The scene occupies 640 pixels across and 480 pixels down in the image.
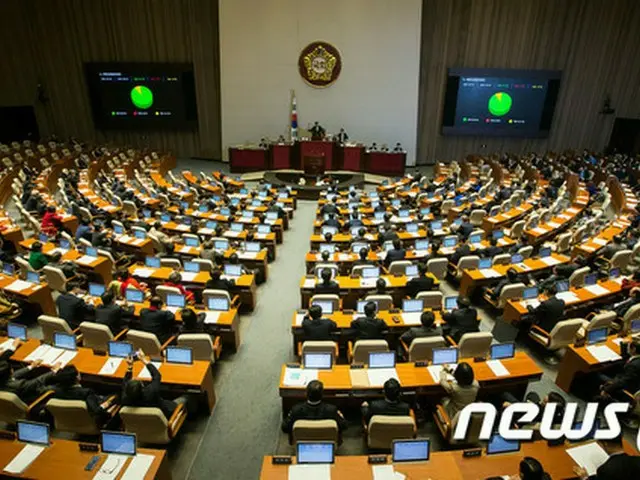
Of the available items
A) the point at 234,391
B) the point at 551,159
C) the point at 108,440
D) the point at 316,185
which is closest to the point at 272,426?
Result: the point at 234,391

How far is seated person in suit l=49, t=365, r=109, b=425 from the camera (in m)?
4.76

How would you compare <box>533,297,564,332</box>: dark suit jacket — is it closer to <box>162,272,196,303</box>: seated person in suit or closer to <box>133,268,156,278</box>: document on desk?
<box>162,272,196,303</box>: seated person in suit

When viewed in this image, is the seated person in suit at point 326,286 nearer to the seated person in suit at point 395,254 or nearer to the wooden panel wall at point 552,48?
the seated person in suit at point 395,254

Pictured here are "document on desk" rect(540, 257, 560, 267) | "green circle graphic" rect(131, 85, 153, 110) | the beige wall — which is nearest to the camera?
"document on desk" rect(540, 257, 560, 267)

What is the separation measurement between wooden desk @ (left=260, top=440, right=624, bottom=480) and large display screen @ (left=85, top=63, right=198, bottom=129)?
72.1 ft

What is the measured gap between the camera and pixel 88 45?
2239 cm

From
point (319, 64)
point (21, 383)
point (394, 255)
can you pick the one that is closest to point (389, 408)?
point (21, 383)

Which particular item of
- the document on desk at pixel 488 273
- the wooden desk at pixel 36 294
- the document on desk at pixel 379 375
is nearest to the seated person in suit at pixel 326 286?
the document on desk at pixel 379 375

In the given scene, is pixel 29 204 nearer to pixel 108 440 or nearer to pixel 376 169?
pixel 108 440

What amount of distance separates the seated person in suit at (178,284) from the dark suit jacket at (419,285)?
402 centimetres

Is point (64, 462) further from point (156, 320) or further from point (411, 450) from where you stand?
point (411, 450)

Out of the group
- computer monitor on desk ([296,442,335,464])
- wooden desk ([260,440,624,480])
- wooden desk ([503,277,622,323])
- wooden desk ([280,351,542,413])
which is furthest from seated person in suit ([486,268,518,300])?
computer monitor on desk ([296,442,335,464])

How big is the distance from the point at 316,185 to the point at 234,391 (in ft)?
41.6

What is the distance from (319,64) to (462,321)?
59.5ft
